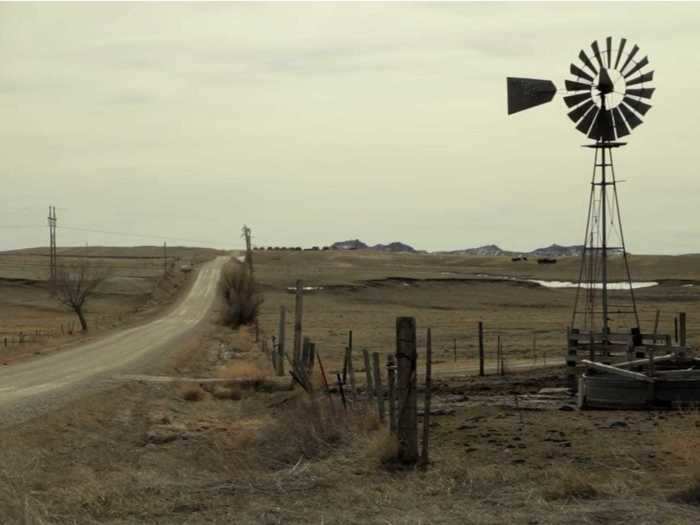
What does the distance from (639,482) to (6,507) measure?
7.31 meters

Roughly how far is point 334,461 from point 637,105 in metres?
14.6

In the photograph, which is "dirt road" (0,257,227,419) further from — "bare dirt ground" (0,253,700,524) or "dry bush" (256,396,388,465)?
"dry bush" (256,396,388,465)

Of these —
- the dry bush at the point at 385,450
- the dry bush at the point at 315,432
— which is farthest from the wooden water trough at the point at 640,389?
the dry bush at the point at 385,450

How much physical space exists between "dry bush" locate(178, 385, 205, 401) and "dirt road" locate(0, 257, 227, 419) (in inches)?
112

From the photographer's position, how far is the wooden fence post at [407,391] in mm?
13055

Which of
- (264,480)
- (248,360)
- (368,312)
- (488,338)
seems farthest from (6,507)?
(368,312)

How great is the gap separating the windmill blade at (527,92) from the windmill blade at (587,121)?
1.14m

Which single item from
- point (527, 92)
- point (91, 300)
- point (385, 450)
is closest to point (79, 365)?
point (527, 92)

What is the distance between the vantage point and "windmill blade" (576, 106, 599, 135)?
80.6 feet

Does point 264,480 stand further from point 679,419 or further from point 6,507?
point 679,419

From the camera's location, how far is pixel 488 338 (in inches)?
2098

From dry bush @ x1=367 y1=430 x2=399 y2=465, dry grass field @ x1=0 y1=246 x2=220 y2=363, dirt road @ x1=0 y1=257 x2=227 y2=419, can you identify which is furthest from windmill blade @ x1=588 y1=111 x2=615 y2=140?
dry grass field @ x1=0 y1=246 x2=220 y2=363

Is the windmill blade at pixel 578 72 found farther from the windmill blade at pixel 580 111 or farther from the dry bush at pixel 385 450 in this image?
the dry bush at pixel 385 450

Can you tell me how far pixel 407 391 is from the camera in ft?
42.8
